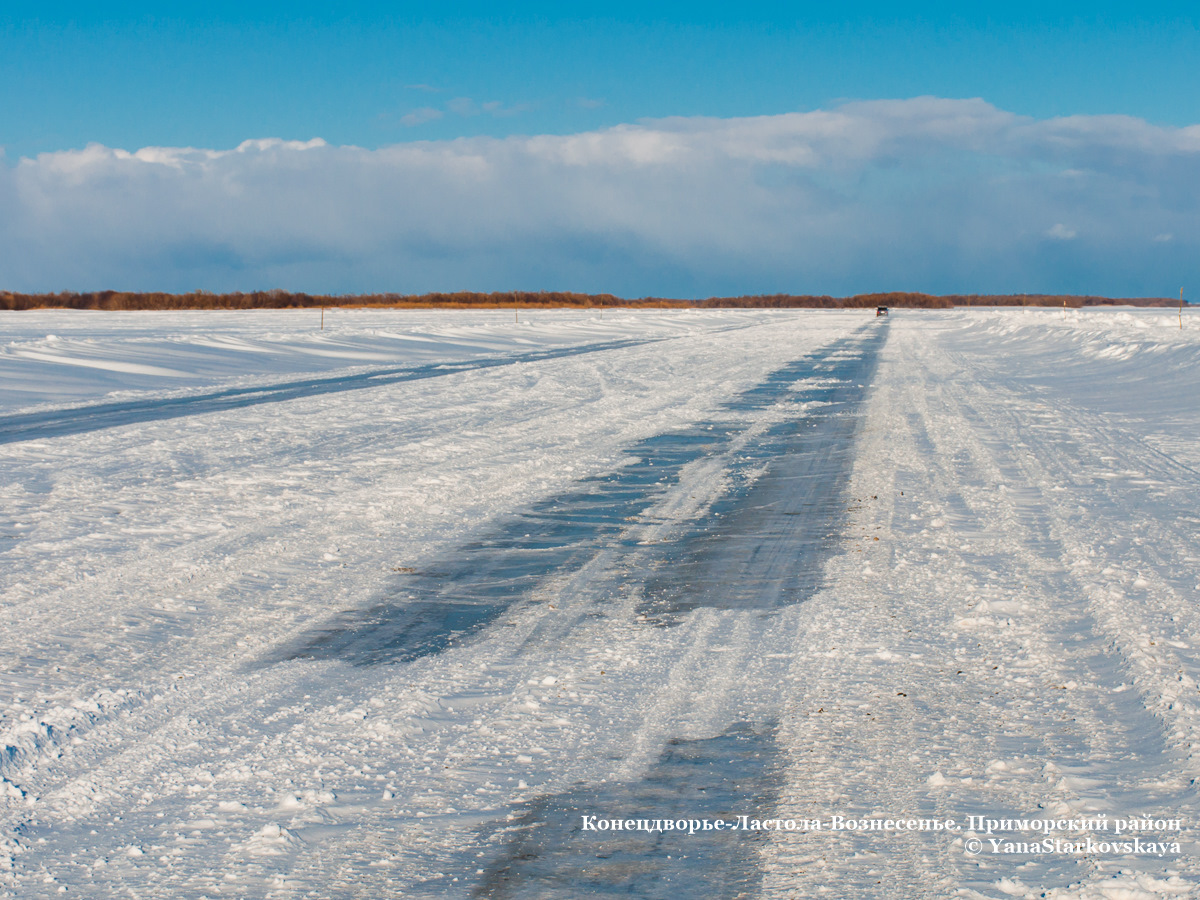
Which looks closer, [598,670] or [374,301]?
[598,670]

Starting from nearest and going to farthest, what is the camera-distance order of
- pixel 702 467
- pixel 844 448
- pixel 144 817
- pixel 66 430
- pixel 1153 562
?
pixel 144 817, pixel 1153 562, pixel 702 467, pixel 844 448, pixel 66 430

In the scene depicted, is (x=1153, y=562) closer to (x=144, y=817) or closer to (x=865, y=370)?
(x=144, y=817)

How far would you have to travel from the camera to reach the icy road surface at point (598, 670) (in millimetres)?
2873

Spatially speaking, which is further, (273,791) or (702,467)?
(702,467)

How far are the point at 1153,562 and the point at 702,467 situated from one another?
4.27 m

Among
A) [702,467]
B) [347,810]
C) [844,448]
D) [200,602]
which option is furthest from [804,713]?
[844,448]

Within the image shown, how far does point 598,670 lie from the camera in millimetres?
4277

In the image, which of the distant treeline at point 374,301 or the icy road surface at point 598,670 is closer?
the icy road surface at point 598,670

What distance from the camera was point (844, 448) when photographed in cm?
1052

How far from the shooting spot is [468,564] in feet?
20.1

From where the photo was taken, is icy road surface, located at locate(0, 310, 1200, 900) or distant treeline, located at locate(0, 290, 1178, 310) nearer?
icy road surface, located at locate(0, 310, 1200, 900)

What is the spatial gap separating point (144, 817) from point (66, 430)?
10.3m

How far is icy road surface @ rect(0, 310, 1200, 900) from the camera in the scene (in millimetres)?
2873

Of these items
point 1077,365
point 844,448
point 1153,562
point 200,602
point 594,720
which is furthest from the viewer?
point 1077,365
